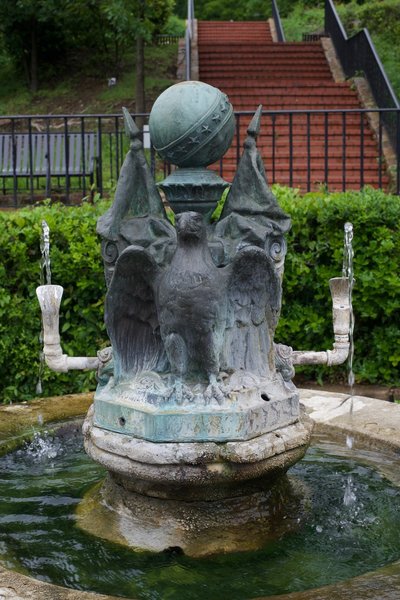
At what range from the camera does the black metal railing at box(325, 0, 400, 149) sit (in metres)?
14.5

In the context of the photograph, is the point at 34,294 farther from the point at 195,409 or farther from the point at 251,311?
the point at 195,409

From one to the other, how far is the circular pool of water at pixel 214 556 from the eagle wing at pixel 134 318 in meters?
0.81

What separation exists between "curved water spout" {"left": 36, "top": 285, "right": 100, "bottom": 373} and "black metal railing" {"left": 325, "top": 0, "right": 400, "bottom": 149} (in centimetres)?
927

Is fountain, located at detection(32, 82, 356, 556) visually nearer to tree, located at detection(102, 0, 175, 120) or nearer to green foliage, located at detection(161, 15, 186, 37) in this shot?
tree, located at detection(102, 0, 175, 120)

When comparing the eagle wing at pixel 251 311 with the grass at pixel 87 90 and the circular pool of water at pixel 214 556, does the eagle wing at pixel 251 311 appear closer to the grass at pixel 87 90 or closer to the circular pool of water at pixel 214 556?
the circular pool of water at pixel 214 556

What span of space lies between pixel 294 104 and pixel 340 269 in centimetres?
987

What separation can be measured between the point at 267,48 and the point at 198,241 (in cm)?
1737

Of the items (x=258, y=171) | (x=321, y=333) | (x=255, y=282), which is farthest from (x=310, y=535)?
(x=321, y=333)

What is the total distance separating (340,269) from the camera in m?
7.20

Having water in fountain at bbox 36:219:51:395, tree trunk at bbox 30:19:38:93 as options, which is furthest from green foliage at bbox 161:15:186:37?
water in fountain at bbox 36:219:51:395

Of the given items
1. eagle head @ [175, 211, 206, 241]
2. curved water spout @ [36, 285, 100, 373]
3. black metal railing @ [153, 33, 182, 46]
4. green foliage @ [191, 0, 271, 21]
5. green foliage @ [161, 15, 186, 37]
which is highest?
green foliage @ [191, 0, 271, 21]

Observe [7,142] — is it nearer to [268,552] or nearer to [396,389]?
[396,389]

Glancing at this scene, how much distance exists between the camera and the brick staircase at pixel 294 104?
13602mm

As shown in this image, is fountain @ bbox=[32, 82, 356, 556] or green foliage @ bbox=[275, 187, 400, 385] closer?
fountain @ bbox=[32, 82, 356, 556]
